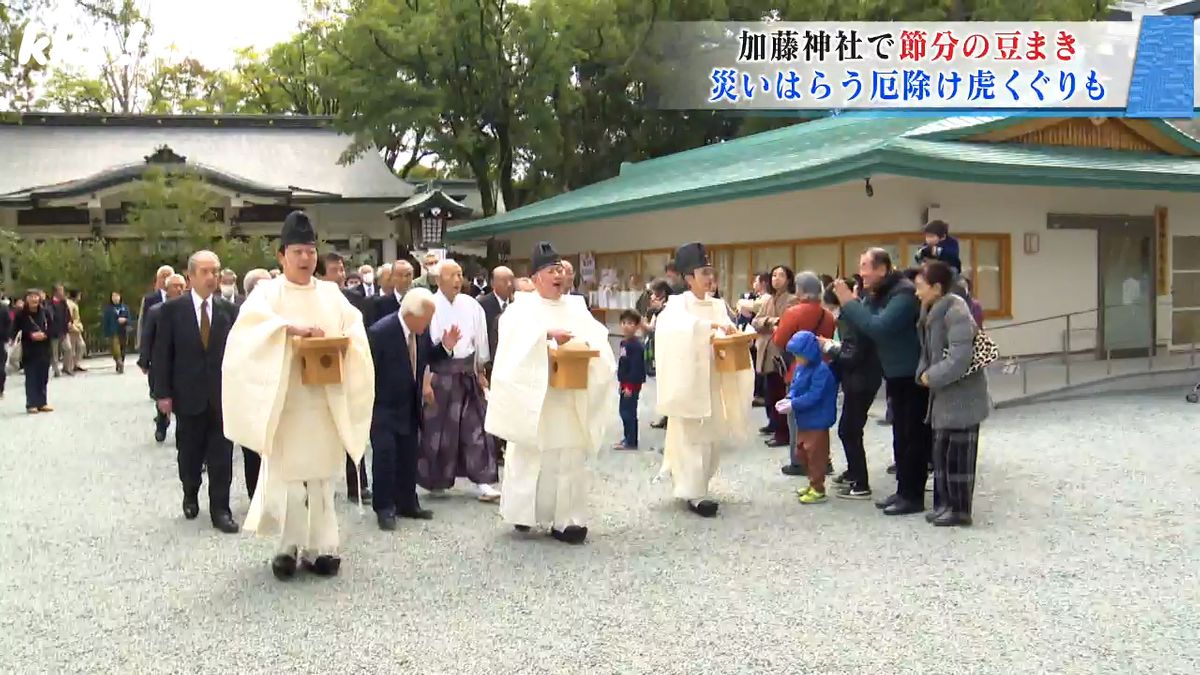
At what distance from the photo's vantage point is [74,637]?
459 centimetres

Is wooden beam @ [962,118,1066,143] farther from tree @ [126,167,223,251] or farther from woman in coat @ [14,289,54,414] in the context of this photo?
tree @ [126,167,223,251]

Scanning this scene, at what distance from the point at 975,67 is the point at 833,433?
7.59m

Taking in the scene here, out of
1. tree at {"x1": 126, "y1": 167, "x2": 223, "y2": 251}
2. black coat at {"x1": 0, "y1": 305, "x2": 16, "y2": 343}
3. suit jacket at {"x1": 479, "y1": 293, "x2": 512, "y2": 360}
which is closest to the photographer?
suit jacket at {"x1": 479, "y1": 293, "x2": 512, "y2": 360}

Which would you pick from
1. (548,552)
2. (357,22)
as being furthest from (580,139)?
(548,552)

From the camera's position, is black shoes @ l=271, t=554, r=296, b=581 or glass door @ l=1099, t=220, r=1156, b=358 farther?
glass door @ l=1099, t=220, r=1156, b=358

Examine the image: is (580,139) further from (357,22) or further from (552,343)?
(552,343)

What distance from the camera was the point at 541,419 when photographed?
6117mm

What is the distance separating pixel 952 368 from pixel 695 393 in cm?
157

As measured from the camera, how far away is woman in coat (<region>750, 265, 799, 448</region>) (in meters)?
9.38

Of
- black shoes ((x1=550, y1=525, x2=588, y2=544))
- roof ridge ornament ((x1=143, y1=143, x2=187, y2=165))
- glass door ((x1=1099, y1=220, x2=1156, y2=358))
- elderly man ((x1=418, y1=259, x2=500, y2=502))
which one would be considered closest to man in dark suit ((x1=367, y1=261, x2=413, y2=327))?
elderly man ((x1=418, y1=259, x2=500, y2=502))

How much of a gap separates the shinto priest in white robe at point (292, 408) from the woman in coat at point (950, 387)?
3.37 metres

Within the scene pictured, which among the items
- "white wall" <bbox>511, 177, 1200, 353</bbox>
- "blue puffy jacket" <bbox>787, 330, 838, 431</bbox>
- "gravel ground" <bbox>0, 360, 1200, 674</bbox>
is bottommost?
"gravel ground" <bbox>0, 360, 1200, 674</bbox>

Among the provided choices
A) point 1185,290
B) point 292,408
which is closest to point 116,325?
point 292,408

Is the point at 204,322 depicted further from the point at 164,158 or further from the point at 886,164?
the point at 164,158
